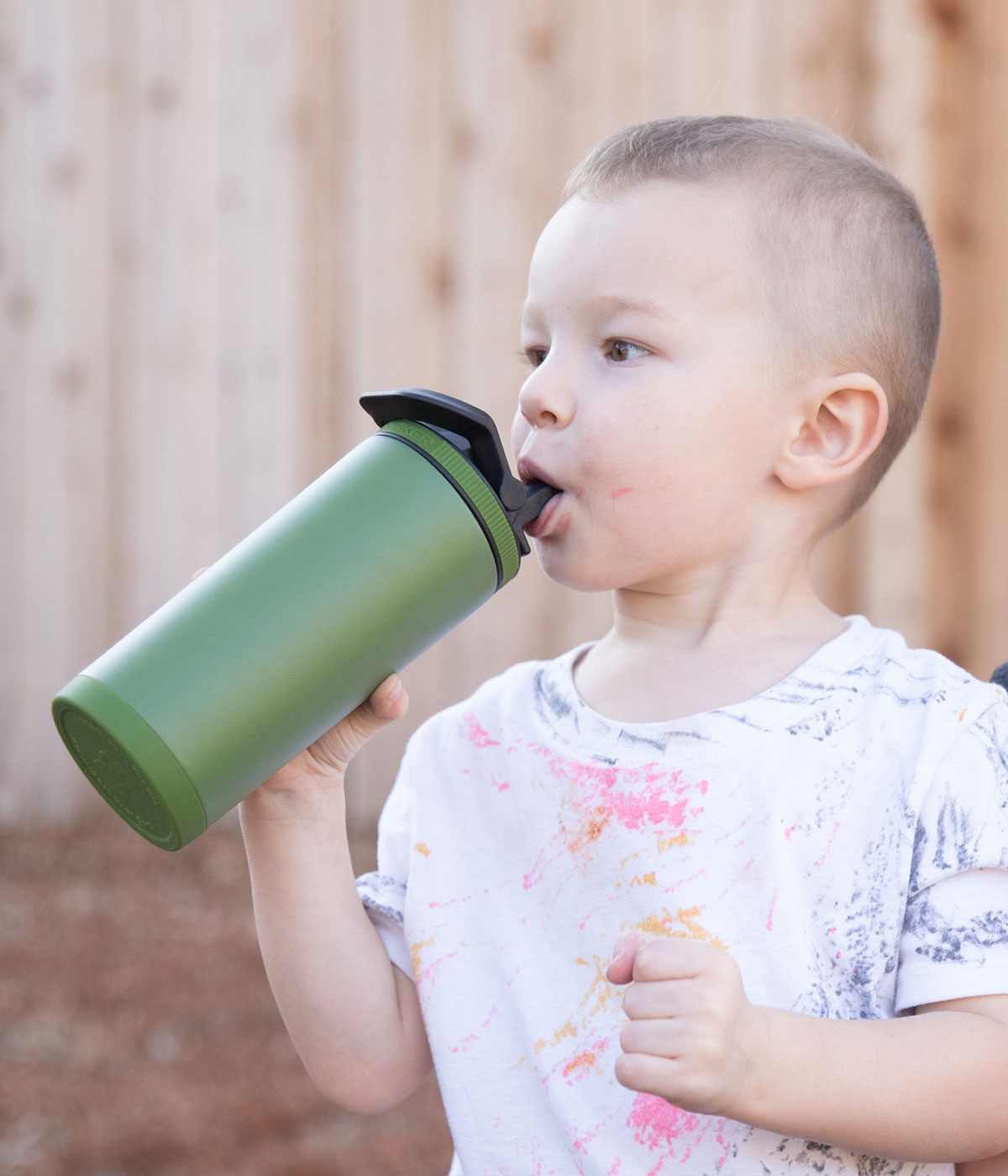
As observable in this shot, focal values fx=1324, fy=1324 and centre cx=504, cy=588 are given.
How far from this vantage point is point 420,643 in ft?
3.48

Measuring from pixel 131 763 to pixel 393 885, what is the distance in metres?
0.40

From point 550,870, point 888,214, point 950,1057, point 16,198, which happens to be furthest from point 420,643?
point 16,198

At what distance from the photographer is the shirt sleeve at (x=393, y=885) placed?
1.27m

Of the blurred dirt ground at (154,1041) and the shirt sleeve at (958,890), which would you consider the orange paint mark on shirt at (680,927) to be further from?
the blurred dirt ground at (154,1041)

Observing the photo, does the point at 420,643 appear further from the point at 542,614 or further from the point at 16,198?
the point at 16,198

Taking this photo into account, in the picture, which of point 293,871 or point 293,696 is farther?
point 293,871

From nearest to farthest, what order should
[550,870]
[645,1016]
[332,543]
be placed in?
1. [645,1016]
2. [332,543]
3. [550,870]

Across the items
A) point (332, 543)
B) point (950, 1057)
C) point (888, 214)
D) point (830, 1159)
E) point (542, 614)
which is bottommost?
point (542, 614)

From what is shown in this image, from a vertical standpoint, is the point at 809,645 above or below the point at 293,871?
above

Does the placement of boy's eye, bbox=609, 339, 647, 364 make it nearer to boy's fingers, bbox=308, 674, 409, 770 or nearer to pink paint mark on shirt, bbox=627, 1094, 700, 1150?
boy's fingers, bbox=308, 674, 409, 770

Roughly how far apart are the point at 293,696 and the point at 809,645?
19.0 inches

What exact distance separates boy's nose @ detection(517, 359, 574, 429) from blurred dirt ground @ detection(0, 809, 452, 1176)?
1.68 metres

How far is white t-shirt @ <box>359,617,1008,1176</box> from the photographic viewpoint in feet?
3.41

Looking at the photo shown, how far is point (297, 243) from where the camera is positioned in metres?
3.82
